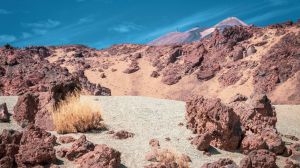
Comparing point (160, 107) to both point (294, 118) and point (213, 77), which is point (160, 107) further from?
point (213, 77)

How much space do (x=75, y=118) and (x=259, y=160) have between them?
14.6 ft

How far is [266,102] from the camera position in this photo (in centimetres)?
1214

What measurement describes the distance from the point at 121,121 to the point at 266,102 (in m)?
4.32

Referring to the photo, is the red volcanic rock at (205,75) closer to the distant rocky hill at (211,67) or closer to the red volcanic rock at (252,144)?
the distant rocky hill at (211,67)

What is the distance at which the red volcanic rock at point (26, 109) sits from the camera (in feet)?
36.5

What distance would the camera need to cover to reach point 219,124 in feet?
33.7

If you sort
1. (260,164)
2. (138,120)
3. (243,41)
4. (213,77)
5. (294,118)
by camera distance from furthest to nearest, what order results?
(243,41) → (213,77) → (294,118) → (138,120) → (260,164)

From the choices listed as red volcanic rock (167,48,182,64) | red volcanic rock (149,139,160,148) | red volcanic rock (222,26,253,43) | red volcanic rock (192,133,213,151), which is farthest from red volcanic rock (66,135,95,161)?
red volcanic rock (167,48,182,64)

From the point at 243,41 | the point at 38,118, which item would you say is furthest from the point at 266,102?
the point at 243,41

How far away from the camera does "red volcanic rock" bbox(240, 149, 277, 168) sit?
830cm

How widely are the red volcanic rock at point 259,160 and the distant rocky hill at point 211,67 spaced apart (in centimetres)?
1726

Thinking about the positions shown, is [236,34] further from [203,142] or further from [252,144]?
[203,142]

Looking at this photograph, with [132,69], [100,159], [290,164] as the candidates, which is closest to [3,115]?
[100,159]

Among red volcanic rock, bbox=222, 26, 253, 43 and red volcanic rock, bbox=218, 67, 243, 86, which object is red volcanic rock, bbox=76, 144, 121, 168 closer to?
red volcanic rock, bbox=218, 67, 243, 86
